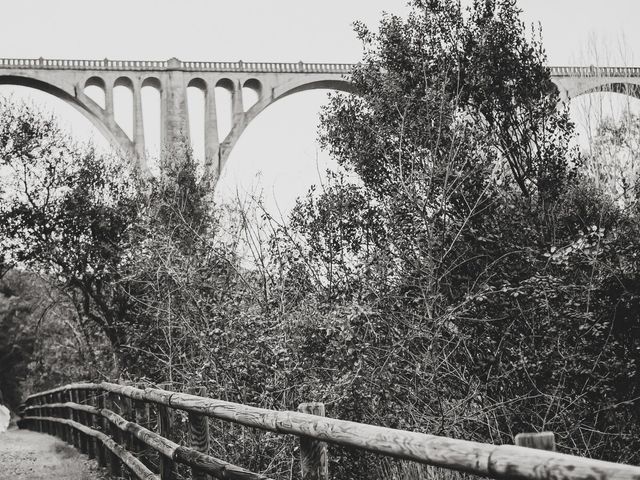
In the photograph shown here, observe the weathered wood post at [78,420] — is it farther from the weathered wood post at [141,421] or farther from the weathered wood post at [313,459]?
the weathered wood post at [313,459]

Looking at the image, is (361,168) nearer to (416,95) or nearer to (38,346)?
(416,95)

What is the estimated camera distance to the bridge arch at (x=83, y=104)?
3497 centimetres

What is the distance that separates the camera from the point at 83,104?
35.0 m

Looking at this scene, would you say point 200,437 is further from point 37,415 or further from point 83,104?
point 83,104

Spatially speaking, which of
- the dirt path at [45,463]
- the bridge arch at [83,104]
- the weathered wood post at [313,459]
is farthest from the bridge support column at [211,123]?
the weathered wood post at [313,459]

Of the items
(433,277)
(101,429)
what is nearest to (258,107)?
(101,429)

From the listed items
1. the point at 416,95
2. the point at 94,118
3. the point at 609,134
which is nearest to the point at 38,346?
the point at 94,118

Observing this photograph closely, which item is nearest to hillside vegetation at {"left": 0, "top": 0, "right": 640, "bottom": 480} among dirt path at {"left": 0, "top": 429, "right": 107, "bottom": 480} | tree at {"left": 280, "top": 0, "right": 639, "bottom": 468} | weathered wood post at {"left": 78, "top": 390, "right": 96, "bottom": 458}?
tree at {"left": 280, "top": 0, "right": 639, "bottom": 468}

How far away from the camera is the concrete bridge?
1379 inches

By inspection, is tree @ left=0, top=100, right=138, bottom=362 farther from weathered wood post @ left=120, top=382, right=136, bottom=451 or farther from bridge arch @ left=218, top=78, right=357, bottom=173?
bridge arch @ left=218, top=78, right=357, bottom=173

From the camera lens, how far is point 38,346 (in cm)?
3491

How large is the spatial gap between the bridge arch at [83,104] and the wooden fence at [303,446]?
28.1 metres

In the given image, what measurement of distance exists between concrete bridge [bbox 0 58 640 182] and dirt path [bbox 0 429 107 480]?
2467 centimetres

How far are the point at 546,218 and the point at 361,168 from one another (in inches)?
108
